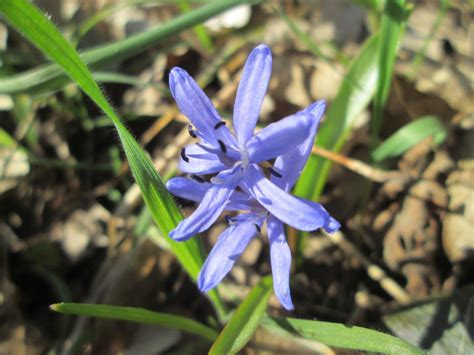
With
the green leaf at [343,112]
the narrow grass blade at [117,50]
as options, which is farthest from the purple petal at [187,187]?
the narrow grass blade at [117,50]

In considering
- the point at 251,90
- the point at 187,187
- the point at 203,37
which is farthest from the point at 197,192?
the point at 203,37

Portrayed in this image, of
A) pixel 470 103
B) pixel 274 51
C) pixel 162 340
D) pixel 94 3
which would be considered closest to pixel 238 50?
pixel 274 51

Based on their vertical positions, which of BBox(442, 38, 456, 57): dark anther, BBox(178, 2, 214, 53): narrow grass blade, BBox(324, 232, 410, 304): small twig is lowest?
BBox(324, 232, 410, 304): small twig

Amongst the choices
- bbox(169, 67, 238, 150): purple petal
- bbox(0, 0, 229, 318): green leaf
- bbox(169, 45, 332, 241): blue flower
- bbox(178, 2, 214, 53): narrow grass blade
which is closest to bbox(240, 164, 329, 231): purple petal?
bbox(169, 45, 332, 241): blue flower

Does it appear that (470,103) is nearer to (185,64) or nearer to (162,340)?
(185,64)

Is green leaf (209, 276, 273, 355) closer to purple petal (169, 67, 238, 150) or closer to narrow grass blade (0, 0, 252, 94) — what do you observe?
purple petal (169, 67, 238, 150)
